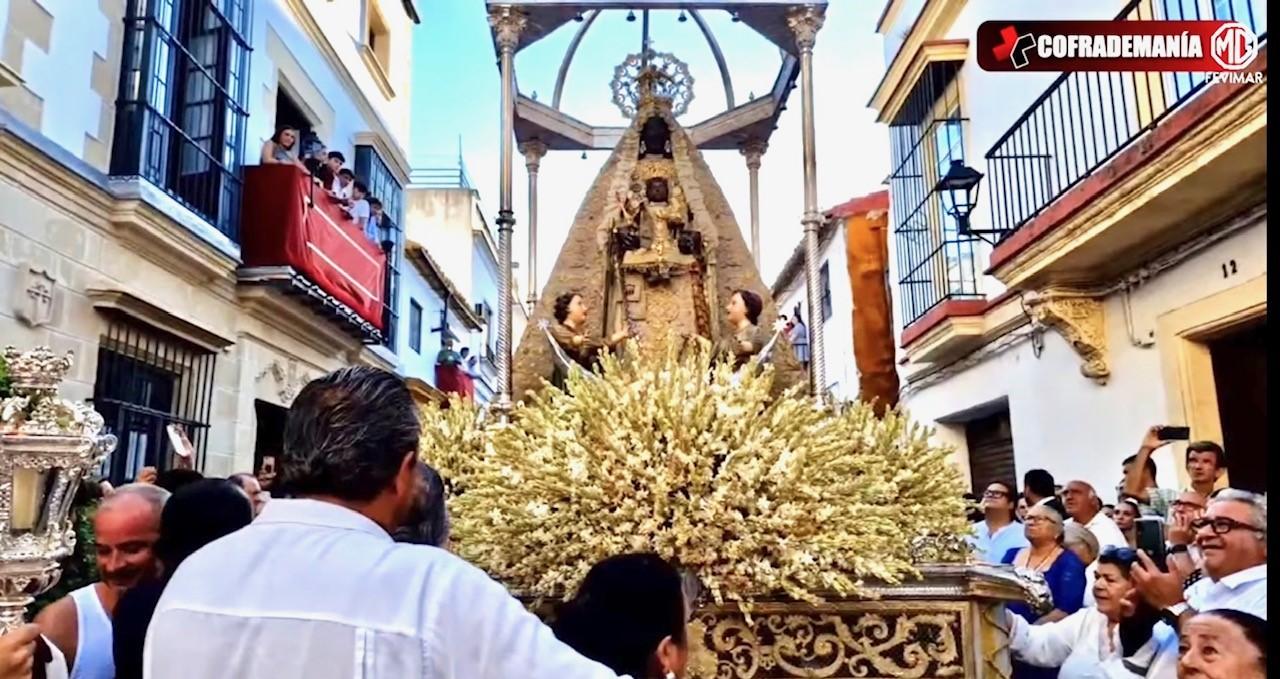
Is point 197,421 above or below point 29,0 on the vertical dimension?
below

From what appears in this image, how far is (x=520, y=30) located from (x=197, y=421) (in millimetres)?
4160

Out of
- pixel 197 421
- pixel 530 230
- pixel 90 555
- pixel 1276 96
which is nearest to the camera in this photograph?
pixel 1276 96

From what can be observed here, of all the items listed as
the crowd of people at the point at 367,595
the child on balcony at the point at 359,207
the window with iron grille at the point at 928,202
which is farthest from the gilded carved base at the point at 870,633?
the child on balcony at the point at 359,207

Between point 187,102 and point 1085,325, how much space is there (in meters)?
6.59

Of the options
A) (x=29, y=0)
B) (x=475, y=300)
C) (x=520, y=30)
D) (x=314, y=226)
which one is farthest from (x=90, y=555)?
(x=475, y=300)

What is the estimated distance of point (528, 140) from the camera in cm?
536

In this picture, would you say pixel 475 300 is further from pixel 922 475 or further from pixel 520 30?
pixel 922 475

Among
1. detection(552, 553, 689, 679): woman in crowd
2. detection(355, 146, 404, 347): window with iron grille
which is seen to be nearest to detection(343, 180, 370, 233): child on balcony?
detection(355, 146, 404, 347): window with iron grille

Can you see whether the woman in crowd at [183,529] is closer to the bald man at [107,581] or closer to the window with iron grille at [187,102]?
the bald man at [107,581]

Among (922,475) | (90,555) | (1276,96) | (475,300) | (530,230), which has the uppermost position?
(475,300)

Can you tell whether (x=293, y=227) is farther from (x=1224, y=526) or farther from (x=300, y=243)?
(x=1224, y=526)

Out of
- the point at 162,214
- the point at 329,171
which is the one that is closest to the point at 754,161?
the point at 162,214

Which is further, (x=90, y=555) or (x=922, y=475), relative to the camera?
(x=90, y=555)

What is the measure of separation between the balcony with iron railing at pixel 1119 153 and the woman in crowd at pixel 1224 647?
2.30 metres
